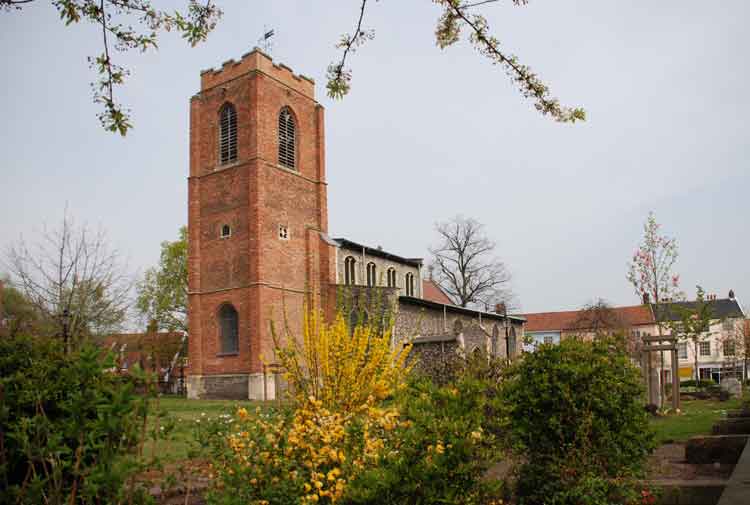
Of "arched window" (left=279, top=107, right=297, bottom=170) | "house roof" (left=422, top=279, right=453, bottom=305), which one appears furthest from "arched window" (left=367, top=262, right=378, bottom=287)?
"house roof" (left=422, top=279, right=453, bottom=305)

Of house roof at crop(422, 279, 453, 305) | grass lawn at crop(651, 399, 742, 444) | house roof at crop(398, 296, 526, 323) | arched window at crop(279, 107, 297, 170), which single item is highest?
arched window at crop(279, 107, 297, 170)

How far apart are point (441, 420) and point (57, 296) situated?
21.3 metres

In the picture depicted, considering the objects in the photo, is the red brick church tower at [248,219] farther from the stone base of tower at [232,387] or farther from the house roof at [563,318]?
the house roof at [563,318]

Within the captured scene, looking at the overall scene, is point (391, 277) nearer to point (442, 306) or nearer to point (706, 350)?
point (442, 306)

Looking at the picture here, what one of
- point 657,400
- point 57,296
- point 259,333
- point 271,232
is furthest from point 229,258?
point 657,400

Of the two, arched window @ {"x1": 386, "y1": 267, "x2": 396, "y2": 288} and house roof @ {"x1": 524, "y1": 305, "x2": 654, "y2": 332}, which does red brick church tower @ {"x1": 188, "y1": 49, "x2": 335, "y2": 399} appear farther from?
house roof @ {"x1": 524, "y1": 305, "x2": 654, "y2": 332}

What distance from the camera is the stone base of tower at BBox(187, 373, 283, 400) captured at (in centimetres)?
2778

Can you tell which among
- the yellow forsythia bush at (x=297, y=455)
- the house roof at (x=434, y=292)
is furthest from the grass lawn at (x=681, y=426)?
the house roof at (x=434, y=292)

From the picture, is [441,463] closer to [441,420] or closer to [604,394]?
[441,420]

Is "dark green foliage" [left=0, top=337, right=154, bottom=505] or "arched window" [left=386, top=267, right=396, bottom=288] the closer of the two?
"dark green foliage" [left=0, top=337, right=154, bottom=505]

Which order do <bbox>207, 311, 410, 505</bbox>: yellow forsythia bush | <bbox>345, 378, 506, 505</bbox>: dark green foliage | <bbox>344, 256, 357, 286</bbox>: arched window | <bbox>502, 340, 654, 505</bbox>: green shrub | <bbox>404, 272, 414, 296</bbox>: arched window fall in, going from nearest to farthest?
1. <bbox>345, 378, 506, 505</bbox>: dark green foliage
2. <bbox>207, 311, 410, 505</bbox>: yellow forsythia bush
3. <bbox>502, 340, 654, 505</bbox>: green shrub
4. <bbox>344, 256, 357, 286</bbox>: arched window
5. <bbox>404, 272, 414, 296</bbox>: arched window

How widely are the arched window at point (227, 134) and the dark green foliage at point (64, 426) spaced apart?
28.9m

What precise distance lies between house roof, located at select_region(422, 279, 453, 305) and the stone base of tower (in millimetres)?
22582

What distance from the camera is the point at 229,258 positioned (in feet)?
100
